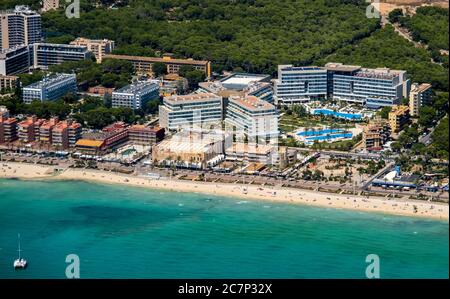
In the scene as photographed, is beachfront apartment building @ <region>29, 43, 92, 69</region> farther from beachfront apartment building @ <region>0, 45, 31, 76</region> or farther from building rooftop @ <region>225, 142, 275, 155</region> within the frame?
building rooftop @ <region>225, 142, 275, 155</region>

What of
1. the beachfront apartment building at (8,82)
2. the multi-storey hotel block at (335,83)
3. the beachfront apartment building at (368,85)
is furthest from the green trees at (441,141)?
the beachfront apartment building at (8,82)

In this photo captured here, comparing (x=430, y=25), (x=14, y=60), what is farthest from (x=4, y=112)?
(x=430, y=25)

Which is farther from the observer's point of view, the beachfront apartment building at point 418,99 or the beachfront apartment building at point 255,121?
the beachfront apartment building at point 418,99

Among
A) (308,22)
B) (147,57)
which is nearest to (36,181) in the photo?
(147,57)

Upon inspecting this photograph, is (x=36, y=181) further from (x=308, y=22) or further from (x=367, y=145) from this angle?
(x=308, y=22)

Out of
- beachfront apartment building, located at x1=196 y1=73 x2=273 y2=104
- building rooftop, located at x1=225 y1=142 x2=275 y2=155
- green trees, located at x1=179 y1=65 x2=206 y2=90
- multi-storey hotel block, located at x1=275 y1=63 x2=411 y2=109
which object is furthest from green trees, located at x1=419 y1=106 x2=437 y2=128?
green trees, located at x1=179 y1=65 x2=206 y2=90

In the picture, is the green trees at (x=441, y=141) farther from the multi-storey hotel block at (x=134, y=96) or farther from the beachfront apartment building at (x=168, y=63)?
the beachfront apartment building at (x=168, y=63)
